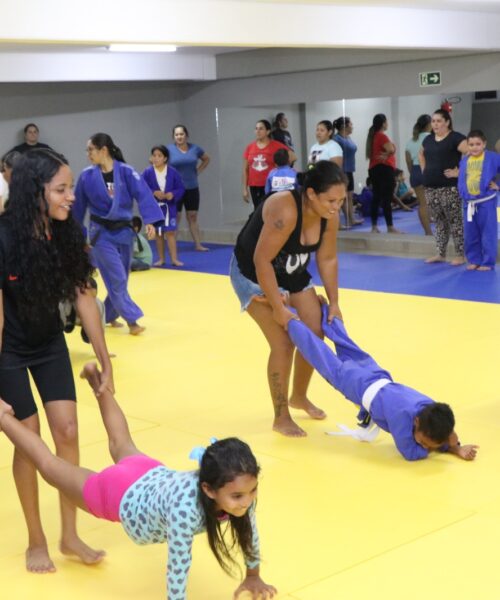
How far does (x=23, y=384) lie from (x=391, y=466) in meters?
1.81

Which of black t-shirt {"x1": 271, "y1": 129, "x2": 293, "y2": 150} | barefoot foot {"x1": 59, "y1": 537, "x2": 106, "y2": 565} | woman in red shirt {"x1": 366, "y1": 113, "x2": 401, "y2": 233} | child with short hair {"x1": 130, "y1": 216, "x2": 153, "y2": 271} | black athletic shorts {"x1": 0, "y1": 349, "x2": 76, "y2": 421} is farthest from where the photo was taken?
black t-shirt {"x1": 271, "y1": 129, "x2": 293, "y2": 150}

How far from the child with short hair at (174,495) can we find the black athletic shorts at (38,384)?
0.13 metres

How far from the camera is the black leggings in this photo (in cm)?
1177

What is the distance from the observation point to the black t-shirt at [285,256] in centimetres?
493

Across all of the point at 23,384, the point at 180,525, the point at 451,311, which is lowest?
the point at 451,311

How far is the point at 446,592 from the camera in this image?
130 inches

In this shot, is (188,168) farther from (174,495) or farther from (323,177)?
(174,495)

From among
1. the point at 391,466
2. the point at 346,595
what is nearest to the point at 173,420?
the point at 391,466

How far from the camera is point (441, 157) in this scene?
33.9ft

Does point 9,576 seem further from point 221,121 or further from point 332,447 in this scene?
point 221,121

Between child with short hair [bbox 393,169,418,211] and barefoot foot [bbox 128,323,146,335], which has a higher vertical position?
child with short hair [bbox 393,169,418,211]

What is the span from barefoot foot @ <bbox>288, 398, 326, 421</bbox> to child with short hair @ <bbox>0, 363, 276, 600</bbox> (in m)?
1.86

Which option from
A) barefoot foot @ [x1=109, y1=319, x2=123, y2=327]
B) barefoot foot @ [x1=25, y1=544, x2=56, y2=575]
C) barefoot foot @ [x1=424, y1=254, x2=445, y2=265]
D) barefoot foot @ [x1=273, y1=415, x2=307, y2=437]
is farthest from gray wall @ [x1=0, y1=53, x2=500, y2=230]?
barefoot foot @ [x1=25, y1=544, x2=56, y2=575]

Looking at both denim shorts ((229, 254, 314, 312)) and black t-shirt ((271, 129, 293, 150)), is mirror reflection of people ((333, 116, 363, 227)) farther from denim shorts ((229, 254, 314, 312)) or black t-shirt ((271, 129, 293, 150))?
denim shorts ((229, 254, 314, 312))
